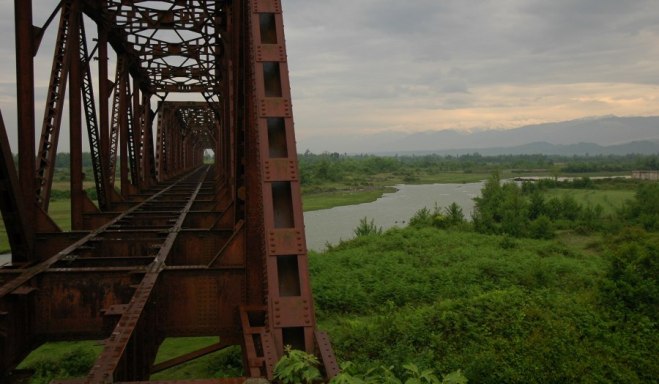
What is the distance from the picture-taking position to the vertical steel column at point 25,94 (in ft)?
25.7

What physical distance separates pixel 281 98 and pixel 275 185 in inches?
29.1

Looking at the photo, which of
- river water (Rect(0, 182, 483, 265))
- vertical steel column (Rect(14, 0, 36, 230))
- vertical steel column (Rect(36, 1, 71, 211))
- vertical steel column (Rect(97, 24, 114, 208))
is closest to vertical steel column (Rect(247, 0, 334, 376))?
vertical steel column (Rect(14, 0, 36, 230))

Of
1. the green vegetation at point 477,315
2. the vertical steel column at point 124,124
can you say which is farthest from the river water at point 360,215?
the vertical steel column at point 124,124

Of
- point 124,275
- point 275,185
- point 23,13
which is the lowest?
point 124,275

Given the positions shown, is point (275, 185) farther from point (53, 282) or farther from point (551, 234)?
point (551, 234)

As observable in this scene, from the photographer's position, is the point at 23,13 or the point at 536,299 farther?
the point at 536,299

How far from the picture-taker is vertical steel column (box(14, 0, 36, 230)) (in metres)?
7.84

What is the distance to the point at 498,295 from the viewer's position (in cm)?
1587

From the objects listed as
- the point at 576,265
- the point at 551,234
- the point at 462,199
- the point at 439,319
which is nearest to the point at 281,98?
the point at 439,319

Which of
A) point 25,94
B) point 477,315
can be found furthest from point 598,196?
point 25,94

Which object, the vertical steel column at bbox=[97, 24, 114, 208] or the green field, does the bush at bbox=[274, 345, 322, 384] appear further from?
the green field

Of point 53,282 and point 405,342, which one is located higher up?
point 53,282

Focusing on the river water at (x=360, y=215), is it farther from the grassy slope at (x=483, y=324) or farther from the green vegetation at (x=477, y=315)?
the grassy slope at (x=483, y=324)

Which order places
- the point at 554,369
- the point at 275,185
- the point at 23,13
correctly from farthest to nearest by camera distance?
the point at 554,369, the point at 23,13, the point at 275,185
